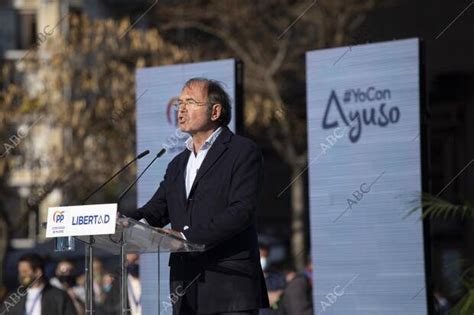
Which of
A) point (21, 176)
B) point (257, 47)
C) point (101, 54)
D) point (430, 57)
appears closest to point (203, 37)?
point (257, 47)

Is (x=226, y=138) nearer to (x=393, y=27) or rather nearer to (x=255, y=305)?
(x=255, y=305)

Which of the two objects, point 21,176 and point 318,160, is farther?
point 21,176

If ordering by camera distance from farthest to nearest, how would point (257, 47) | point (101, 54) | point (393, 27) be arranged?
1. point (257, 47)
2. point (101, 54)
3. point (393, 27)

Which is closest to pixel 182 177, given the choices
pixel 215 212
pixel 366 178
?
pixel 215 212

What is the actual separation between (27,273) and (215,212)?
5.84 meters

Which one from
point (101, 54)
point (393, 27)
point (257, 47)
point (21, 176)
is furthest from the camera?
point (21, 176)

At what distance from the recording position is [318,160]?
9180 mm

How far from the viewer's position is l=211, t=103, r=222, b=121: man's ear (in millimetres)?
5996

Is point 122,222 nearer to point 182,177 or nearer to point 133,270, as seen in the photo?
point 182,177

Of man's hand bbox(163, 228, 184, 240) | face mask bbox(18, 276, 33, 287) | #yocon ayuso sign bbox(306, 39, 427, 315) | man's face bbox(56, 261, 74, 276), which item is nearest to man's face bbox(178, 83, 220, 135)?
man's hand bbox(163, 228, 184, 240)

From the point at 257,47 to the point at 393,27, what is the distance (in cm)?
763

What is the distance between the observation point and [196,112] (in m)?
5.96

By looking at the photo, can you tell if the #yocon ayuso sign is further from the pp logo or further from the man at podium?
the pp logo

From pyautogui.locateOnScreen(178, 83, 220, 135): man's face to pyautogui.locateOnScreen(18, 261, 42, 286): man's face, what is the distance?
5.31 metres
